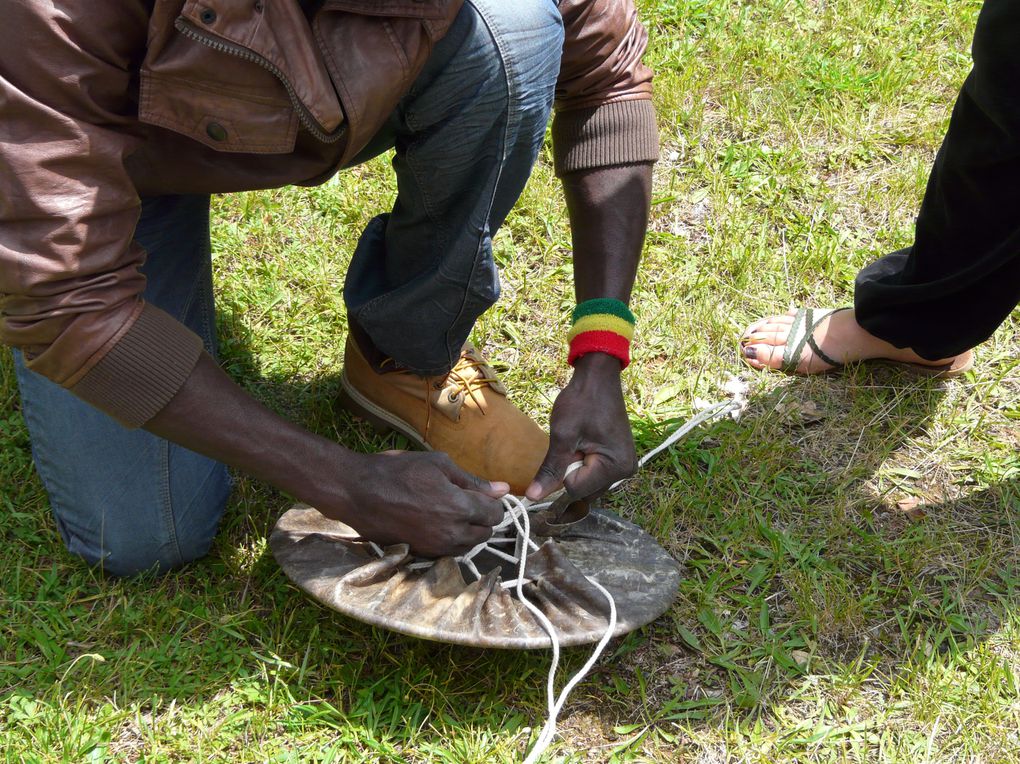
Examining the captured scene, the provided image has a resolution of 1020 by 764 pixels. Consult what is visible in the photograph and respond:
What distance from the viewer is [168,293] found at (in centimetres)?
228

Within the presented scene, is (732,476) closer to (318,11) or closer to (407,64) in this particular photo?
(407,64)

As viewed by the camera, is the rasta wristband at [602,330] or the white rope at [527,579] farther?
the rasta wristband at [602,330]

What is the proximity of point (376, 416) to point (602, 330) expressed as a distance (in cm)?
69

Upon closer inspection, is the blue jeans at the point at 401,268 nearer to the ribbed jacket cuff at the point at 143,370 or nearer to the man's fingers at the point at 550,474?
the man's fingers at the point at 550,474

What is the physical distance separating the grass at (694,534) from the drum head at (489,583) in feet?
0.58

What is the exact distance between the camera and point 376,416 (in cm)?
255

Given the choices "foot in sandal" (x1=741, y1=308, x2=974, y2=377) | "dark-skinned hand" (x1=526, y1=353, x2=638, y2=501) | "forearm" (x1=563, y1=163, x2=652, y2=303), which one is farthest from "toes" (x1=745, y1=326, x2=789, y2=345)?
"dark-skinned hand" (x1=526, y1=353, x2=638, y2=501)

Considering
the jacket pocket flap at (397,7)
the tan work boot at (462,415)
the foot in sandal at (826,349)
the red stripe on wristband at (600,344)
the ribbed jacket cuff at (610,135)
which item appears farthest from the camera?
the foot in sandal at (826,349)

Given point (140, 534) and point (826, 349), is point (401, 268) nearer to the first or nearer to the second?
point (140, 534)

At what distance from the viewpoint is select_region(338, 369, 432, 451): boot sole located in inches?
99.4

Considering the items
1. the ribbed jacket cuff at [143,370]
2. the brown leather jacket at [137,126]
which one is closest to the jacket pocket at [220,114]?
the brown leather jacket at [137,126]

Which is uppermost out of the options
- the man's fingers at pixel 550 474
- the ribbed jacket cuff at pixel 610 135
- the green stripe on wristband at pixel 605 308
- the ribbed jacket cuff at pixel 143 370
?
the ribbed jacket cuff at pixel 610 135

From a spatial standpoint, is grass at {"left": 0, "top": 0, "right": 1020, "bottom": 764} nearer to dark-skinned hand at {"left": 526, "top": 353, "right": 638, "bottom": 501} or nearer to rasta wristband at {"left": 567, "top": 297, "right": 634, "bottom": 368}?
dark-skinned hand at {"left": 526, "top": 353, "right": 638, "bottom": 501}

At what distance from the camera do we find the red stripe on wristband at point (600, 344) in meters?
2.15
